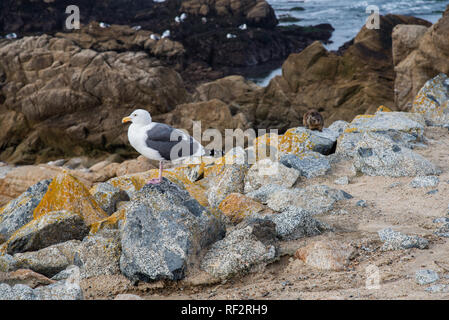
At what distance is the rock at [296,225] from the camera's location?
573 cm

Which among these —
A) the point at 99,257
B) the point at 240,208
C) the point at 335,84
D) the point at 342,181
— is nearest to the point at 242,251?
the point at 240,208

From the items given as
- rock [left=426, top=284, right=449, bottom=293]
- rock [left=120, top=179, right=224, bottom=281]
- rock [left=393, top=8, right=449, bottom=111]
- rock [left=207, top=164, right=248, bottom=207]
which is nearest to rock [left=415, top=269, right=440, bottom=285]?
rock [left=426, top=284, right=449, bottom=293]

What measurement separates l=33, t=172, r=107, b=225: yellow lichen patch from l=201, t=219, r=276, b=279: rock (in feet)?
8.12

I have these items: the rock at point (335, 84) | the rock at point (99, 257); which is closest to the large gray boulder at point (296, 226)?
the rock at point (99, 257)

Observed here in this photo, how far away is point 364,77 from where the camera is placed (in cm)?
2480

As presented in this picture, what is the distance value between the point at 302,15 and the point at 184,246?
53.1m

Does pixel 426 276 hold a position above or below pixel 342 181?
above

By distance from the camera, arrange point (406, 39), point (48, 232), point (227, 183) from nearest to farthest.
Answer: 1. point (48, 232)
2. point (227, 183)
3. point (406, 39)

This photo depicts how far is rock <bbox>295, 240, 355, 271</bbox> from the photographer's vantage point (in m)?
4.81

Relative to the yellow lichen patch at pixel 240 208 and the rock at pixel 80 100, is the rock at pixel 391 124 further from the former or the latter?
the rock at pixel 80 100

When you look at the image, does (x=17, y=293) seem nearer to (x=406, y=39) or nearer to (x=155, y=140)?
(x=155, y=140)

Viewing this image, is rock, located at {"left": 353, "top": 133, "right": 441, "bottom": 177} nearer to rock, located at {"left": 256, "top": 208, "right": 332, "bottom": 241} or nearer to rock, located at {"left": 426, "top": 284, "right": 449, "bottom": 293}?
rock, located at {"left": 256, "top": 208, "right": 332, "bottom": 241}

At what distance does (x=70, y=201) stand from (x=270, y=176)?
12.1 feet

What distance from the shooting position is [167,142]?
5.58m
